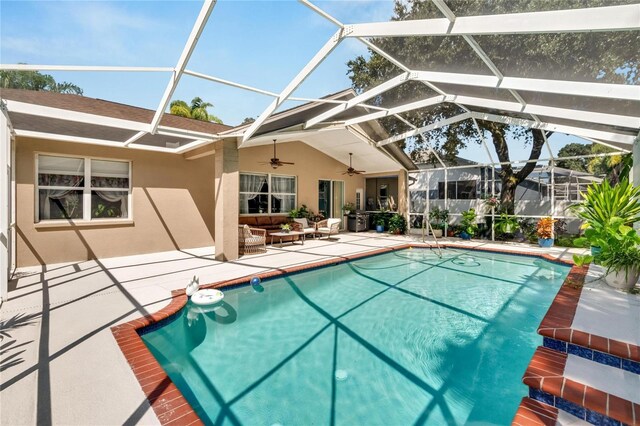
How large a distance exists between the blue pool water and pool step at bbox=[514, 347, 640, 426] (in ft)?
1.54

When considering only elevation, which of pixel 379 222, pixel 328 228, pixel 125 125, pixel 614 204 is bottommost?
pixel 328 228

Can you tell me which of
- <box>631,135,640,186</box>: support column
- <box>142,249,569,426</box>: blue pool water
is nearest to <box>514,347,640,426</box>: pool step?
<box>142,249,569,426</box>: blue pool water

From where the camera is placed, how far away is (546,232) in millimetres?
10383

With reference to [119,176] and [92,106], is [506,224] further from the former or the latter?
[92,106]

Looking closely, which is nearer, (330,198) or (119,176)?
(119,176)

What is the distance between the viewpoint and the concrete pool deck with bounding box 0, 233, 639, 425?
92.4 inches

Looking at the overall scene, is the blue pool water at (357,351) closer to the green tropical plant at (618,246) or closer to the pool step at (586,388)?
the pool step at (586,388)

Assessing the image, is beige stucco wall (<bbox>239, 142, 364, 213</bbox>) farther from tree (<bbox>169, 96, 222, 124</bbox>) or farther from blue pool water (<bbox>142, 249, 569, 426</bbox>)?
tree (<bbox>169, 96, 222, 124</bbox>)

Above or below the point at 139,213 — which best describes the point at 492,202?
above

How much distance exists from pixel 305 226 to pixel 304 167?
2813 millimetres

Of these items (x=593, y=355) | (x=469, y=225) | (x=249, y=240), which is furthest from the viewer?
(x=469, y=225)

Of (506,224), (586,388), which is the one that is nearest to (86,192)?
(586,388)

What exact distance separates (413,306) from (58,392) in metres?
5.01

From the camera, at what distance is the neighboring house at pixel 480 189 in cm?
1525
